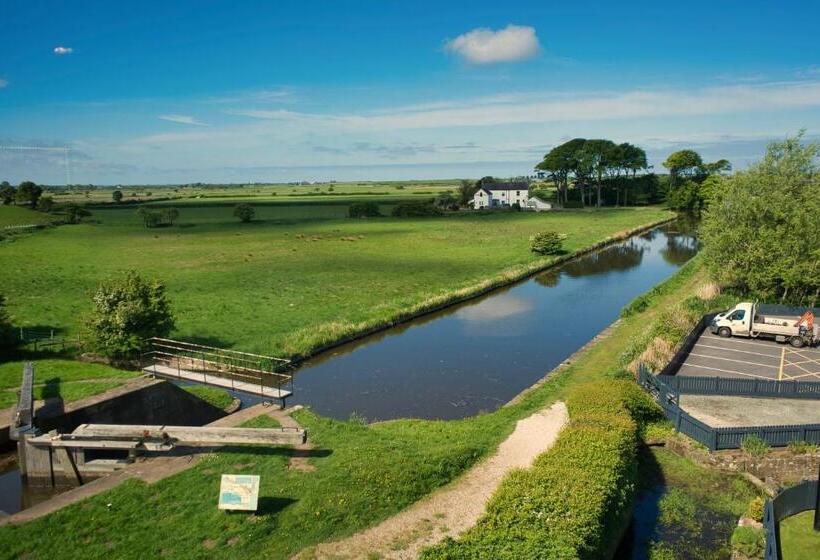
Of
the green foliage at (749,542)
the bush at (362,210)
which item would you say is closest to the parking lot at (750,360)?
the green foliage at (749,542)

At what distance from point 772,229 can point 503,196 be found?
354 ft

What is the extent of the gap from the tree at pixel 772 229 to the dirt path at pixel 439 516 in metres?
25.7

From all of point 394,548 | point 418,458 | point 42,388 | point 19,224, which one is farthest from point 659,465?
point 19,224

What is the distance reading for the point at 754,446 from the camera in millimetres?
17938

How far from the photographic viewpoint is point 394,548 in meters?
12.2

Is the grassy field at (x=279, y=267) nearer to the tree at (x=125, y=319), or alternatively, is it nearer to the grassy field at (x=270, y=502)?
the tree at (x=125, y=319)

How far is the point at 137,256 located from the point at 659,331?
5629 centimetres

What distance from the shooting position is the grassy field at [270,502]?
12574 millimetres

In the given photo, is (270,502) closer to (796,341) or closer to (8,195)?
(796,341)

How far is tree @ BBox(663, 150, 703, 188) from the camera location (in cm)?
14700

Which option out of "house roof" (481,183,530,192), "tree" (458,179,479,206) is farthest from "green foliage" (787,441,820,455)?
"tree" (458,179,479,206)

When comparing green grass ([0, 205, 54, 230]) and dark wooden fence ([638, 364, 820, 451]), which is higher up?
green grass ([0, 205, 54, 230])

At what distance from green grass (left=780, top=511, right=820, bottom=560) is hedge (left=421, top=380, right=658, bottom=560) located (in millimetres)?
3564

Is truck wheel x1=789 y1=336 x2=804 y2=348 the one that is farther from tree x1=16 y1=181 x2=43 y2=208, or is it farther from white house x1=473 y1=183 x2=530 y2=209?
tree x1=16 y1=181 x2=43 y2=208
